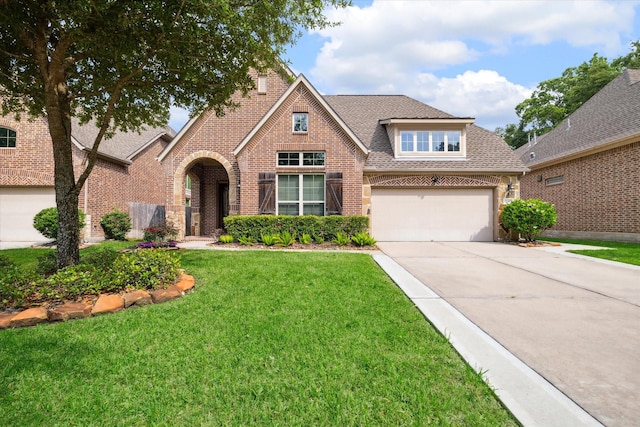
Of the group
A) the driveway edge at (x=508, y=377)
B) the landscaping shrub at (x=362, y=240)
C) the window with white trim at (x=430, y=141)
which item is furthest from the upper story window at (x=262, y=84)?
the driveway edge at (x=508, y=377)

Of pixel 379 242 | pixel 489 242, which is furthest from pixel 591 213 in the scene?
pixel 379 242

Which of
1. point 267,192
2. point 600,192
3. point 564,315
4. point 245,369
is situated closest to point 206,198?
point 267,192

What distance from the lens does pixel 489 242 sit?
1320 cm

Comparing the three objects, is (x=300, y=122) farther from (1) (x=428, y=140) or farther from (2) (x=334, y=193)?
(1) (x=428, y=140)

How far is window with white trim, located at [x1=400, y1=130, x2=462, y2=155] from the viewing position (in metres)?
14.0

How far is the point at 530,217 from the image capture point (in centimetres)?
1191

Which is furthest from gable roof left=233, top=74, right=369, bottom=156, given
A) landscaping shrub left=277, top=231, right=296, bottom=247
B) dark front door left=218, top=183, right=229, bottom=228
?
dark front door left=218, top=183, right=229, bottom=228

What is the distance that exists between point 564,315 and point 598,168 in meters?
14.1

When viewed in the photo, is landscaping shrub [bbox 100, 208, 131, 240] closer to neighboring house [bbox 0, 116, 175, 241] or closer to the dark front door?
neighboring house [bbox 0, 116, 175, 241]

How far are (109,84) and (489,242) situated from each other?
45.4 ft

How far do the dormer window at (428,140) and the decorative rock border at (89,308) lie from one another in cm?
1134

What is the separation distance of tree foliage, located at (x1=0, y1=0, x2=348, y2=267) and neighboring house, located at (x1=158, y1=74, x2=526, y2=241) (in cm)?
551

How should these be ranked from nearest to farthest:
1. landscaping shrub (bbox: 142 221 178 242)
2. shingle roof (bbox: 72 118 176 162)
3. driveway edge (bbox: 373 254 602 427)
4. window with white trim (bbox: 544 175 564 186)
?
1. driveway edge (bbox: 373 254 602 427)
2. landscaping shrub (bbox: 142 221 178 242)
3. shingle roof (bbox: 72 118 176 162)
4. window with white trim (bbox: 544 175 564 186)

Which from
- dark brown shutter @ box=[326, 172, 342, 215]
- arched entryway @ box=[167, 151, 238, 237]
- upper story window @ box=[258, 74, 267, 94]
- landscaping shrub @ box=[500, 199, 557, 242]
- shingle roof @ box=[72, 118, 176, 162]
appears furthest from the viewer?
arched entryway @ box=[167, 151, 238, 237]
